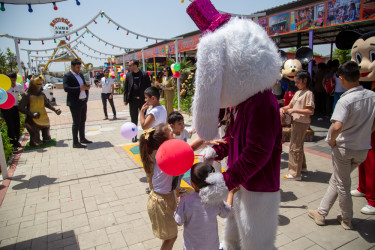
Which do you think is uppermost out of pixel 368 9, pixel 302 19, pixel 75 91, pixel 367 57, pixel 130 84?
pixel 302 19

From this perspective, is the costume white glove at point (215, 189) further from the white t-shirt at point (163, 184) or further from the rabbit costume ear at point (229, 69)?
the white t-shirt at point (163, 184)

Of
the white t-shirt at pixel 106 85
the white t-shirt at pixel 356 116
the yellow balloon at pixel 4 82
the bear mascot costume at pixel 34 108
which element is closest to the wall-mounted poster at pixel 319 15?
the white t-shirt at pixel 356 116

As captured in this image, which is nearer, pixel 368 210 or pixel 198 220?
pixel 198 220

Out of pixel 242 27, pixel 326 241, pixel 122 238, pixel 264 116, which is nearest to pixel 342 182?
pixel 326 241

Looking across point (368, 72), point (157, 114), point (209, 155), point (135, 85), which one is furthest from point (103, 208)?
point (368, 72)

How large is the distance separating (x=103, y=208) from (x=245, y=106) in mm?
2810

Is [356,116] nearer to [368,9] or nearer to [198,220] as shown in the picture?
[198,220]

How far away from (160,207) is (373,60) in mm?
3070

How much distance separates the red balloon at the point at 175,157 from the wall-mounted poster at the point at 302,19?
6560 mm

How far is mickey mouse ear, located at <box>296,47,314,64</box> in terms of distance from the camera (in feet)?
19.2

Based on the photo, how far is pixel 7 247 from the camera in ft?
8.82

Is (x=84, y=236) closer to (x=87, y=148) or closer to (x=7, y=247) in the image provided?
(x=7, y=247)

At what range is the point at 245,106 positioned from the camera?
153 cm

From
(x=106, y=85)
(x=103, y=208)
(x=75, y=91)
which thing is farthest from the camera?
(x=106, y=85)
